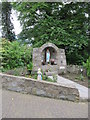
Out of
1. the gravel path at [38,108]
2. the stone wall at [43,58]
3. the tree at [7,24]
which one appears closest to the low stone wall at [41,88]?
→ the gravel path at [38,108]

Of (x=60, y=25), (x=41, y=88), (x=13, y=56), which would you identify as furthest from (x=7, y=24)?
(x=41, y=88)

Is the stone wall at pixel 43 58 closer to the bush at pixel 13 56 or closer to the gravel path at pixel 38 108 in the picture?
the bush at pixel 13 56

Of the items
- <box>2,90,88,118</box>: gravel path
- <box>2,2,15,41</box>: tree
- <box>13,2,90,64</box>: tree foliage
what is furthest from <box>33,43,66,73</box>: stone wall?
<box>2,2,15,41</box>: tree

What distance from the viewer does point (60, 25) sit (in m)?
11.6

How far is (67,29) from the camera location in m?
11.7

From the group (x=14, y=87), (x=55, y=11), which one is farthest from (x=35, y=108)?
(x=55, y=11)

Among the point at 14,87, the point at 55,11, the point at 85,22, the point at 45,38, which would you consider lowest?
the point at 14,87

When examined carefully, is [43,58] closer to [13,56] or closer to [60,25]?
[13,56]

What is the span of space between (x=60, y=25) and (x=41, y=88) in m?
7.71

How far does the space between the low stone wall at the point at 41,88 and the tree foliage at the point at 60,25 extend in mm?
6370

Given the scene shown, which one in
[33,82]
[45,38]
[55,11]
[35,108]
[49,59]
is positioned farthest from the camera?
[55,11]

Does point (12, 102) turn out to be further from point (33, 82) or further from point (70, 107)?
point (70, 107)

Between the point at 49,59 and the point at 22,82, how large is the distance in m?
5.43

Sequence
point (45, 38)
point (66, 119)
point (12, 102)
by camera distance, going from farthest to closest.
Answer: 1. point (45, 38)
2. point (12, 102)
3. point (66, 119)
